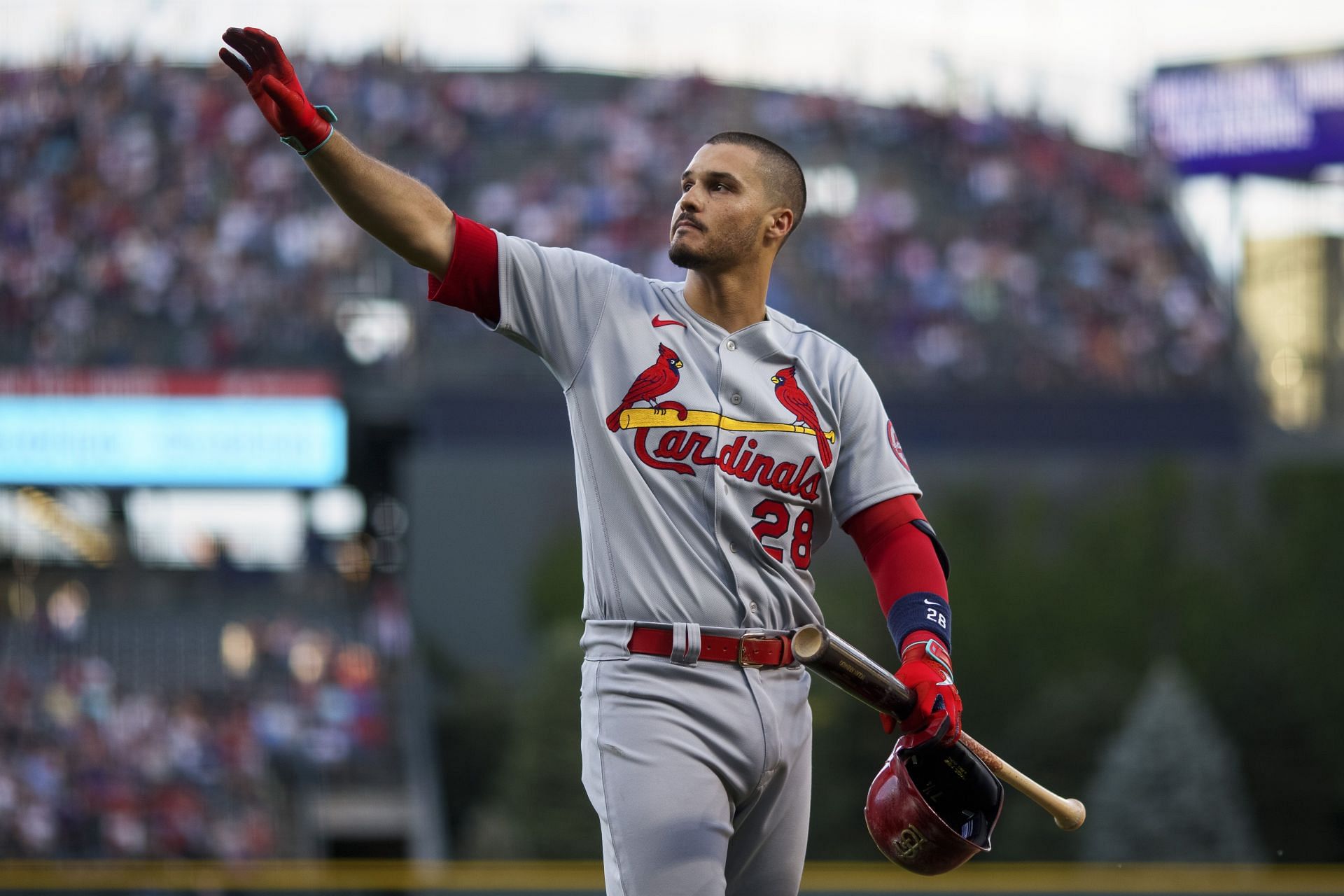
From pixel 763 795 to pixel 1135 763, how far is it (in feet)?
46.0

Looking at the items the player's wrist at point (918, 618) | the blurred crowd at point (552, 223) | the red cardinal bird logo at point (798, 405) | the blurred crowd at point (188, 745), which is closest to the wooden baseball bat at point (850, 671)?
the player's wrist at point (918, 618)

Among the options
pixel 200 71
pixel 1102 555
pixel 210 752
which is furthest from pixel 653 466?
pixel 200 71

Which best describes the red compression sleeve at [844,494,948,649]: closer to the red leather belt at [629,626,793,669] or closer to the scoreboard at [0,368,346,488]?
the red leather belt at [629,626,793,669]

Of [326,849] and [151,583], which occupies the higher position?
[151,583]

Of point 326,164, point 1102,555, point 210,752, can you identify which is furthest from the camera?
point 1102,555

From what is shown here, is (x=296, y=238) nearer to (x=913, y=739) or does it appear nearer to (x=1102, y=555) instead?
(x=1102, y=555)

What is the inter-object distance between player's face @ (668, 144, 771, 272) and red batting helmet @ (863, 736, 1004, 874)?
3.33 feet

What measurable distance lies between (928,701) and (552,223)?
17.7 metres

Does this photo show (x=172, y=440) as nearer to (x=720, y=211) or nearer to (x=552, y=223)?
(x=552, y=223)

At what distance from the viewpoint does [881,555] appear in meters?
3.45

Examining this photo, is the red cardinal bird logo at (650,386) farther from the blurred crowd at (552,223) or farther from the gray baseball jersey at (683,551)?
the blurred crowd at (552,223)

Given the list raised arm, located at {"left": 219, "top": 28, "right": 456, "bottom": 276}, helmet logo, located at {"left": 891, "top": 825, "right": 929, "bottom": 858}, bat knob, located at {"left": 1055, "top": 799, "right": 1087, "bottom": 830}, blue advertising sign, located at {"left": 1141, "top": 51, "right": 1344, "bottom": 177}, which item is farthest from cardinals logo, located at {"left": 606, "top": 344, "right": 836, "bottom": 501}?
blue advertising sign, located at {"left": 1141, "top": 51, "right": 1344, "bottom": 177}

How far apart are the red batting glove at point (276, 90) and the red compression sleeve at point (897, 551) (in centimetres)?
133

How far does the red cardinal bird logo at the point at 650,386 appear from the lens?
3.22 m
